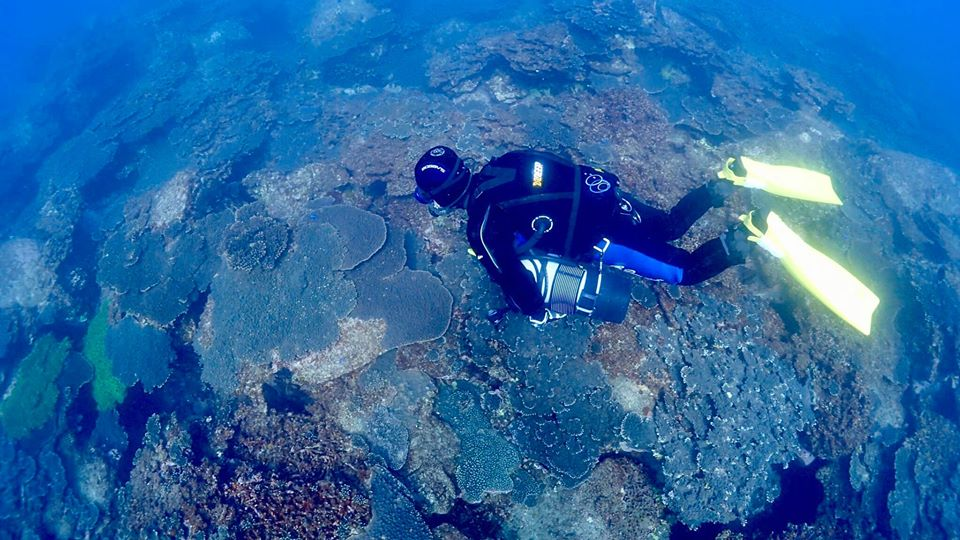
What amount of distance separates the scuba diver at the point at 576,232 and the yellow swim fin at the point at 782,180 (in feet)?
0.08

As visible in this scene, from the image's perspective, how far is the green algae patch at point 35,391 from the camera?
750cm

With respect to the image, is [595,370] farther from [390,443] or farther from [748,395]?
[390,443]

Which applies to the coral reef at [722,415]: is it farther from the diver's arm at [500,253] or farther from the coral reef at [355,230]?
the coral reef at [355,230]

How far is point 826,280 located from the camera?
5254mm

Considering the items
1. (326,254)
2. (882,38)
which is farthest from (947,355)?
(882,38)

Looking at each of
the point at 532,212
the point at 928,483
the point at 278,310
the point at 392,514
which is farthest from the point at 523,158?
the point at 928,483

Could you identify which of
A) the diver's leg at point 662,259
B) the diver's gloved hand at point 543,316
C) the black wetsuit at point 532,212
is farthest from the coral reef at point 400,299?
the diver's leg at point 662,259

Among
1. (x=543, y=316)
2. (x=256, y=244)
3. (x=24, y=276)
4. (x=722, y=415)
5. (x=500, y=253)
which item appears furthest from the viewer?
(x=24, y=276)

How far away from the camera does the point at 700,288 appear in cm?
598

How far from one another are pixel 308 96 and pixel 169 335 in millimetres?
7791

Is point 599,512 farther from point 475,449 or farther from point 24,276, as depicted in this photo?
point 24,276

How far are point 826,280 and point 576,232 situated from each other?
3.42 m

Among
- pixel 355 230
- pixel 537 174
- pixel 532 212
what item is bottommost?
pixel 355 230

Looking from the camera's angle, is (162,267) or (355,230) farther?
(162,267)
